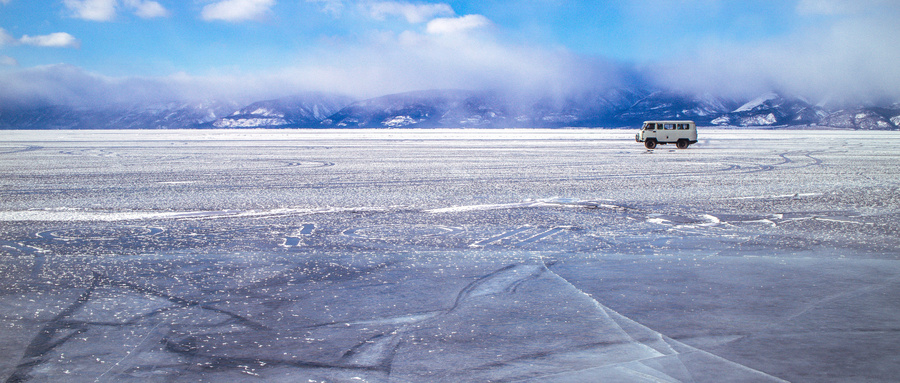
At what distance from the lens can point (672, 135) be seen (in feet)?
107

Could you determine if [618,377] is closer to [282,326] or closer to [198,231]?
[282,326]

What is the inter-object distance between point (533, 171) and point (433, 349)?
44.3 feet

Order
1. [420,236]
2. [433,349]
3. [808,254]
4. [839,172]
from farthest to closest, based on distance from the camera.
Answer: [839,172] → [420,236] → [808,254] → [433,349]

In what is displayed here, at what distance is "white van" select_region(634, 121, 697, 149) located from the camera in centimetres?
3238

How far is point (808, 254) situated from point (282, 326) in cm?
523

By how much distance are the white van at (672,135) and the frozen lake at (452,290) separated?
2336 centimetres

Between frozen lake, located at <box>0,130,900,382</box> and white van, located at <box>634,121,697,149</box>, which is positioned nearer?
frozen lake, located at <box>0,130,900,382</box>

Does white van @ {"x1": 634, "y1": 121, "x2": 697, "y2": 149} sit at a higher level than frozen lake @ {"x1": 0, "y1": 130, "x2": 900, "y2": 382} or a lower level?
higher

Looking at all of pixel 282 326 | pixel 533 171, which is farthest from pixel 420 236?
pixel 533 171

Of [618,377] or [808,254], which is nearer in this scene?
[618,377]

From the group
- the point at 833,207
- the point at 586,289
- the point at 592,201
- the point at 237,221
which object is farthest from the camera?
the point at 592,201

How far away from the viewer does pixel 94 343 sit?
11.4ft

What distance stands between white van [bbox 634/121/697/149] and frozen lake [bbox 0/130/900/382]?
920 inches

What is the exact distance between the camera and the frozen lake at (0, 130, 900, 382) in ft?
10.5
